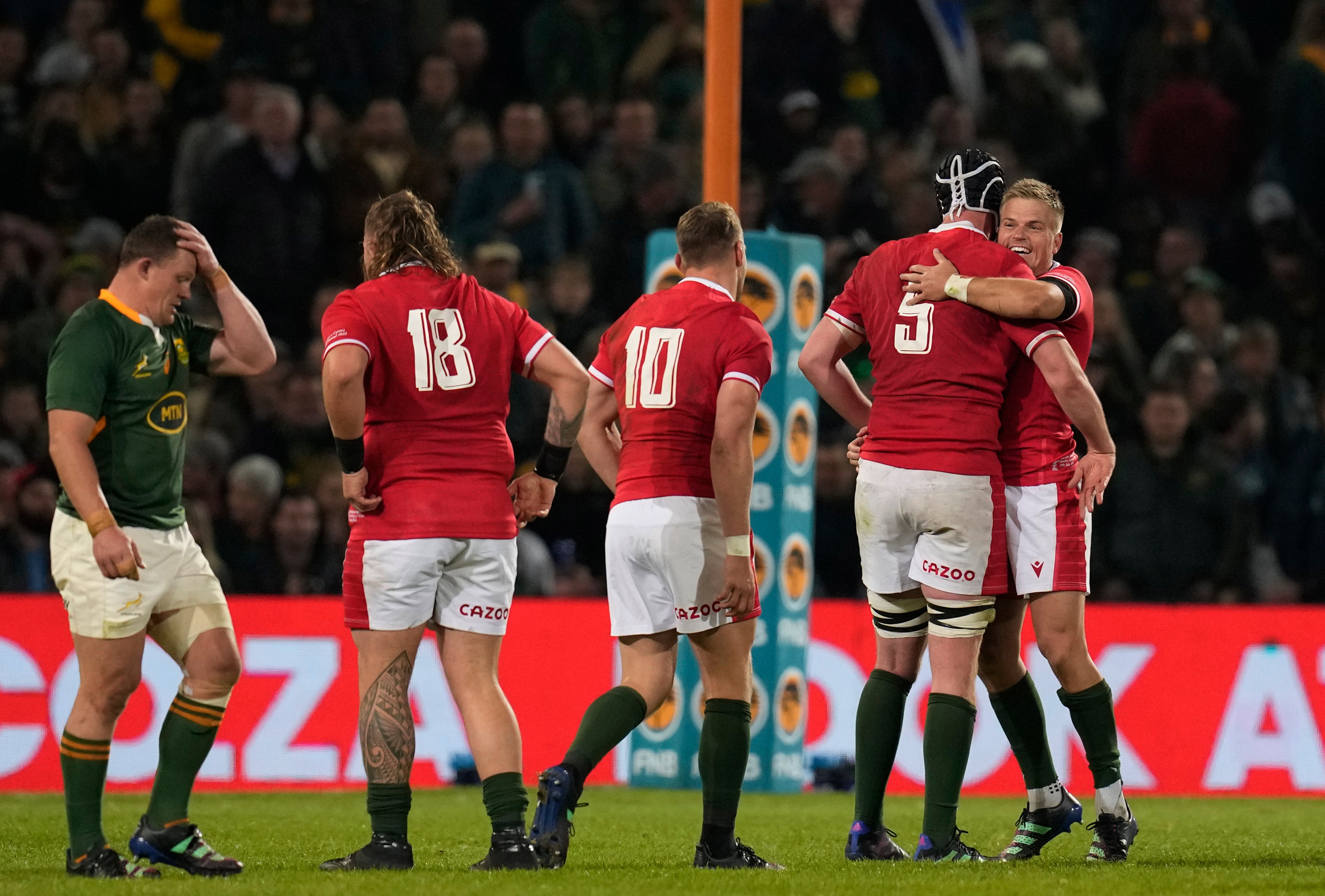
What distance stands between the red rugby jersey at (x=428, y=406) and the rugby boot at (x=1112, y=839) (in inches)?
95.0

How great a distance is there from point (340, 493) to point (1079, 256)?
617 cm

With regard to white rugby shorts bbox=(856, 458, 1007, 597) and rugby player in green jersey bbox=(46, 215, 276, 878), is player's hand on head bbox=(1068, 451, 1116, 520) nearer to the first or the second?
white rugby shorts bbox=(856, 458, 1007, 597)

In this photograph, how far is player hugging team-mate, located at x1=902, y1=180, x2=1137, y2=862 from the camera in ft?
20.1

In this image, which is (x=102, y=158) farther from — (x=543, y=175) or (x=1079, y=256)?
(x=1079, y=256)

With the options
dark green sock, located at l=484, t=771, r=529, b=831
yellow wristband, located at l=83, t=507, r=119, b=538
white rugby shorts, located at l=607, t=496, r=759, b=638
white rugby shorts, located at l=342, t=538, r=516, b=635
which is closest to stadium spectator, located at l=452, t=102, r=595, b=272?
white rugby shorts, located at l=607, t=496, r=759, b=638

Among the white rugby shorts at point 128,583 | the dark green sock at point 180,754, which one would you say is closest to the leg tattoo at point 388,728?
the dark green sock at point 180,754

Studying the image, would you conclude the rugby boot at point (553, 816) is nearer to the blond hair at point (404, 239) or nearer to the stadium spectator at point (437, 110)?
the blond hair at point (404, 239)

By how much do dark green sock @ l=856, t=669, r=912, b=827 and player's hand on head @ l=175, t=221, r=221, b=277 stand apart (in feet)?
9.05

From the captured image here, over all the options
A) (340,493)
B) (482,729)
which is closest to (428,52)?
(340,493)

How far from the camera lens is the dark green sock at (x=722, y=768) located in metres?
5.84

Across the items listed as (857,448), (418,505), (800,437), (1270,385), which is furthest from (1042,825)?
(1270,385)

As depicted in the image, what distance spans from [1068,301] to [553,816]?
2503 mm

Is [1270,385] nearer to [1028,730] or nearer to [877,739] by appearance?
[1028,730]

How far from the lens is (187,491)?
10.9 m
